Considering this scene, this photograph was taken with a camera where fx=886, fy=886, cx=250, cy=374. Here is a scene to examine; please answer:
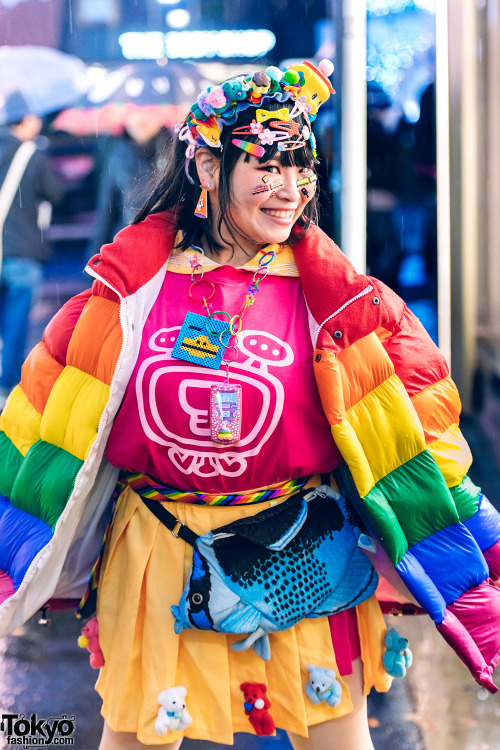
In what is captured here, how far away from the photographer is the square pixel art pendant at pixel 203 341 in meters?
1.96

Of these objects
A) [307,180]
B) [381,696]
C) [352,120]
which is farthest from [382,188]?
[307,180]

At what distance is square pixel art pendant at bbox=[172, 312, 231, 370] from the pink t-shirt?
21mm

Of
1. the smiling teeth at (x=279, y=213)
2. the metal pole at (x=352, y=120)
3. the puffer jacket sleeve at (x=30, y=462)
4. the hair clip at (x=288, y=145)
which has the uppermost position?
the metal pole at (x=352, y=120)

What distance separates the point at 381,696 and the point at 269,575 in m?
1.31

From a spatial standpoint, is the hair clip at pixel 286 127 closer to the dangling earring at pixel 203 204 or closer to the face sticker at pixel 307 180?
the face sticker at pixel 307 180

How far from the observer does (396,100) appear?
4707 mm

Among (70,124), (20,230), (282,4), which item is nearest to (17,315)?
(20,230)

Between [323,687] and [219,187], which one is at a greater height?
[219,187]

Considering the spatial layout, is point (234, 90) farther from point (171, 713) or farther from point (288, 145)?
point (171, 713)

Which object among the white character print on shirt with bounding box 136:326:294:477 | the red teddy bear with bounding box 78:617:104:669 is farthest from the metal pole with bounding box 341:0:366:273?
the red teddy bear with bounding box 78:617:104:669

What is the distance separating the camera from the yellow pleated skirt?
2.00 metres

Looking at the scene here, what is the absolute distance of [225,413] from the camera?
193 centimetres

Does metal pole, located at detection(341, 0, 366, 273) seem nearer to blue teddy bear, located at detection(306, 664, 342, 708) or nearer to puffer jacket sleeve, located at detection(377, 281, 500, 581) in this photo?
puffer jacket sleeve, located at detection(377, 281, 500, 581)

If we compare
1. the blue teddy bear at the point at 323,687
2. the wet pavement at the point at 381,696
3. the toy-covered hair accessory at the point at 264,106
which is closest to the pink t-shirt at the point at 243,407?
the toy-covered hair accessory at the point at 264,106
